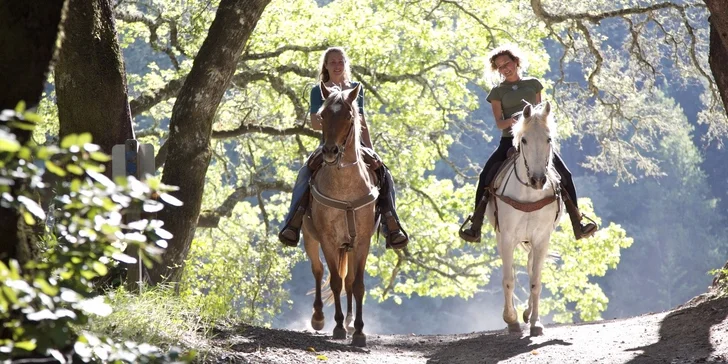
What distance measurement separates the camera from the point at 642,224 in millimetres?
Result: 82812

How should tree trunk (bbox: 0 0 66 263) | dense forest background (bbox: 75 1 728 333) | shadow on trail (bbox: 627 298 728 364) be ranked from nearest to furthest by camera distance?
1. tree trunk (bbox: 0 0 66 263)
2. shadow on trail (bbox: 627 298 728 364)
3. dense forest background (bbox: 75 1 728 333)

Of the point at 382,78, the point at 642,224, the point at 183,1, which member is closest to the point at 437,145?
the point at 382,78

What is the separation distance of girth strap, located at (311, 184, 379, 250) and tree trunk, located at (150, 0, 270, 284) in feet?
5.41

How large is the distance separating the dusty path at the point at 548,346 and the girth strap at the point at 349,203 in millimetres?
1070

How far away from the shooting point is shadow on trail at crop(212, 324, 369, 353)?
7.25 m

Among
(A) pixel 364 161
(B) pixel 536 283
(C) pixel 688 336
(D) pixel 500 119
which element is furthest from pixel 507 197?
(C) pixel 688 336

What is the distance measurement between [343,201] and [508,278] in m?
1.92

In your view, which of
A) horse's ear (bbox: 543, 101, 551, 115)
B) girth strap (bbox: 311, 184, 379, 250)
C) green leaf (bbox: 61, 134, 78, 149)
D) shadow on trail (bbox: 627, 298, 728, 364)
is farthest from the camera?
girth strap (bbox: 311, 184, 379, 250)

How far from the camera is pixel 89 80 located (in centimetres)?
833

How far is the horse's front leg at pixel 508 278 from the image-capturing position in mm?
9094

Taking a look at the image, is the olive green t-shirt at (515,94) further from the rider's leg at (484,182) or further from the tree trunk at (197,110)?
the tree trunk at (197,110)

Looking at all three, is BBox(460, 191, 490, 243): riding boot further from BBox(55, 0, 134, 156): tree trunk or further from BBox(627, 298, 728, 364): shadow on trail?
BBox(55, 0, 134, 156): tree trunk

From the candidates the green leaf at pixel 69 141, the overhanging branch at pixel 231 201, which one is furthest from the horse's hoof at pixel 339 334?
the overhanging branch at pixel 231 201

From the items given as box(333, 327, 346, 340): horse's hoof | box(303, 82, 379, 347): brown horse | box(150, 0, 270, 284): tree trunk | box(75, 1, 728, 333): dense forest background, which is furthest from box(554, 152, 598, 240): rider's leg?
box(75, 1, 728, 333): dense forest background
